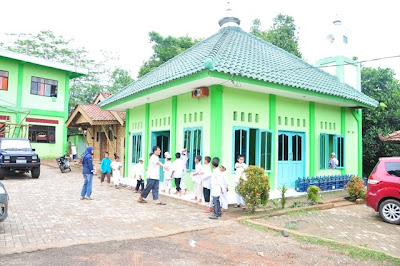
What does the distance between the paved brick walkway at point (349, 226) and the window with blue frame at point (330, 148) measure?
12.2 feet

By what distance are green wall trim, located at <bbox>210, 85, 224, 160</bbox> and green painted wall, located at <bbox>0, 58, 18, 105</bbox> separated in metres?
17.4

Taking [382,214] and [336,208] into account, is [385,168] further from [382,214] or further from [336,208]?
[336,208]

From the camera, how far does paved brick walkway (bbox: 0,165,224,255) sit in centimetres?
535

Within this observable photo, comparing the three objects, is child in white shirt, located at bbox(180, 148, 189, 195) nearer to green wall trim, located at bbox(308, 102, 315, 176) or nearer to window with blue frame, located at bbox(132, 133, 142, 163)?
window with blue frame, located at bbox(132, 133, 142, 163)

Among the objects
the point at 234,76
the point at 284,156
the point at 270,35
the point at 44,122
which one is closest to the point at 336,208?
the point at 284,156

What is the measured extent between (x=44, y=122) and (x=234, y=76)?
1828 cm

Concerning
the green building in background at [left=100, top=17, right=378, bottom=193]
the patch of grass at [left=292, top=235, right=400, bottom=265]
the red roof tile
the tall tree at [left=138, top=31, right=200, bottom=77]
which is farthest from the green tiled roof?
the tall tree at [left=138, top=31, right=200, bottom=77]

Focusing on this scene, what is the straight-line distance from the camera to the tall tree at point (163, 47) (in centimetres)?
2565

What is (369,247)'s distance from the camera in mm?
5547

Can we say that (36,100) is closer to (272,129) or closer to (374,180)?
(272,129)

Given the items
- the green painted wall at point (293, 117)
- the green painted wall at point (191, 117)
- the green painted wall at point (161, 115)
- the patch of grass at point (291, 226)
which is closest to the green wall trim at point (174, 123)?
the green painted wall at point (191, 117)

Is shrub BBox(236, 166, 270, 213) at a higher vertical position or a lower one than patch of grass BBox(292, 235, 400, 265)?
higher

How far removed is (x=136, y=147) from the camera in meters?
14.2

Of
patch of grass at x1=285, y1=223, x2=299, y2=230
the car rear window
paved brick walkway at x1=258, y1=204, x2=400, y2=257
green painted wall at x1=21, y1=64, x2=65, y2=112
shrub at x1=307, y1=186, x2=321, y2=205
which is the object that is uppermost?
green painted wall at x1=21, y1=64, x2=65, y2=112
